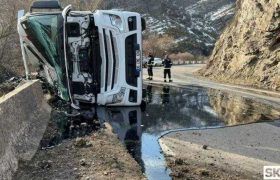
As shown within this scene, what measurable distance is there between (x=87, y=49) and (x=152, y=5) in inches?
4485

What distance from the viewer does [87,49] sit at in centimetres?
1156

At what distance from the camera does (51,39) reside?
38.1 feet

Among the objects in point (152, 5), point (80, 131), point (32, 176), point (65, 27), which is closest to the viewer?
point (32, 176)

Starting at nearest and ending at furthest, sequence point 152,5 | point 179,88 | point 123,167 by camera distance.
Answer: point 123,167
point 179,88
point 152,5

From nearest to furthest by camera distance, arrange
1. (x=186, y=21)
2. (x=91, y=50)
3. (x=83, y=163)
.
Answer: (x=83, y=163)
(x=91, y=50)
(x=186, y=21)

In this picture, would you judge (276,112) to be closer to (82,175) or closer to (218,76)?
(82,175)

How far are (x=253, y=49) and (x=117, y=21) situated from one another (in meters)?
14.6

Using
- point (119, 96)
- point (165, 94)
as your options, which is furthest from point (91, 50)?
point (165, 94)

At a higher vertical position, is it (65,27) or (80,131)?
(65,27)

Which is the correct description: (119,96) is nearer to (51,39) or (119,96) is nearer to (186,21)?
(51,39)

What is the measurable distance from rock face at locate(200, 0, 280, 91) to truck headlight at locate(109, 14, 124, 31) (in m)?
10.8

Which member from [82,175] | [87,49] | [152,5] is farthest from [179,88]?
[152,5]

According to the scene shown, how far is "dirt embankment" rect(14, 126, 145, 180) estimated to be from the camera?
6.56m

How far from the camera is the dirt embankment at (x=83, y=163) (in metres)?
6.56
